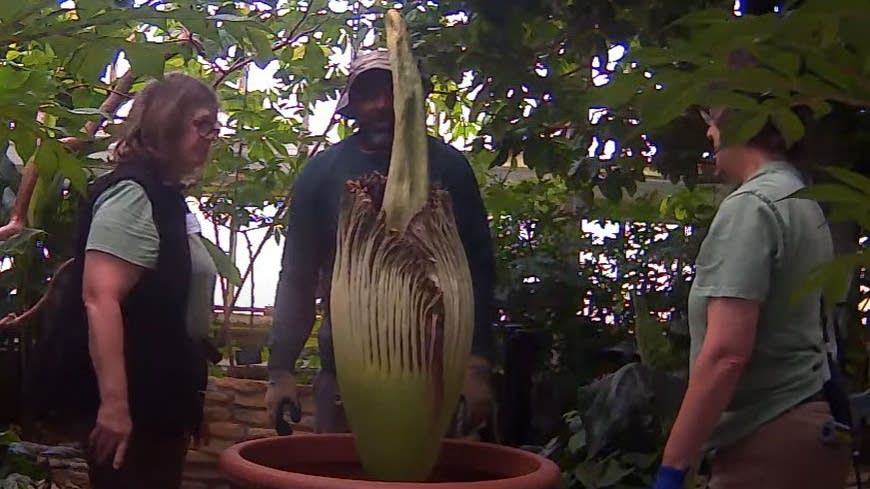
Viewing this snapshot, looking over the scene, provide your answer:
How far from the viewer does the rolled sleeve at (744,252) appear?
3.76 feet

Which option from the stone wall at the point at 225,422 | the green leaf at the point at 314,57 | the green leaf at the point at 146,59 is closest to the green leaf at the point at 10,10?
the green leaf at the point at 146,59

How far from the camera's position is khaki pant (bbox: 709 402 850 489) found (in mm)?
1187

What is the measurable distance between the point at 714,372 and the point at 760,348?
0.27 feet

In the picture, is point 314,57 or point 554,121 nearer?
point 554,121

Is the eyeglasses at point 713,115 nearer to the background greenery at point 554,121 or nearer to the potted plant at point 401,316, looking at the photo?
the background greenery at point 554,121

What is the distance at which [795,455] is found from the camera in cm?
119

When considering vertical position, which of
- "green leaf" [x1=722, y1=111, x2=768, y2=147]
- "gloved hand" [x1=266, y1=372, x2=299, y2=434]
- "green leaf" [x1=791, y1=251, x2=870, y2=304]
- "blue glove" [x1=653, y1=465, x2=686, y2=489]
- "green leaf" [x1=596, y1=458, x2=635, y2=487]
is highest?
"green leaf" [x1=722, y1=111, x2=768, y2=147]

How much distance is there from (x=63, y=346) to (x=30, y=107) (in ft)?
2.36

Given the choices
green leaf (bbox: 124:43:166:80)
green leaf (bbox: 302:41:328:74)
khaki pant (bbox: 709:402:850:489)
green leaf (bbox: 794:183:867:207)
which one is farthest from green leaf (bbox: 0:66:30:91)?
green leaf (bbox: 302:41:328:74)

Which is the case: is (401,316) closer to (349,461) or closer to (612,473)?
(349,461)

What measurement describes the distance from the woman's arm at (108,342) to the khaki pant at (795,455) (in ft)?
2.77

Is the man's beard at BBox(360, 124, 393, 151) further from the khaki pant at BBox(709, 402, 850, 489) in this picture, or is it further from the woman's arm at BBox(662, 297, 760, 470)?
the khaki pant at BBox(709, 402, 850, 489)

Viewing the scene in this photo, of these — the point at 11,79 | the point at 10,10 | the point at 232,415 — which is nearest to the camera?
the point at 10,10

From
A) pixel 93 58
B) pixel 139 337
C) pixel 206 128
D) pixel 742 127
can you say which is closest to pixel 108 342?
pixel 139 337
